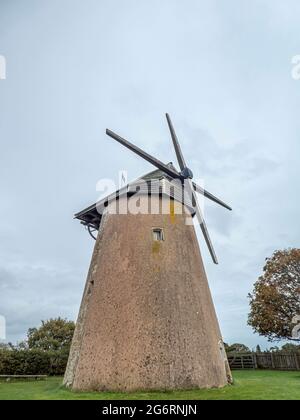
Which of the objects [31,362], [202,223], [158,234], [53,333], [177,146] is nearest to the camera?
[158,234]

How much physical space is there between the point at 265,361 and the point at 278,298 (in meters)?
4.92

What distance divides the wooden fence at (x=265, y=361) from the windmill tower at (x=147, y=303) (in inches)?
451

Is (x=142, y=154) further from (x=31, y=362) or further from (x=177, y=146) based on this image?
(x=31, y=362)

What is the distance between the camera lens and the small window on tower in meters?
13.0

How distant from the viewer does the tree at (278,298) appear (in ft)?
72.4

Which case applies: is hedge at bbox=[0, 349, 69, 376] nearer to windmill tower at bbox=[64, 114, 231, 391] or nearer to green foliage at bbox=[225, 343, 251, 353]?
windmill tower at bbox=[64, 114, 231, 391]

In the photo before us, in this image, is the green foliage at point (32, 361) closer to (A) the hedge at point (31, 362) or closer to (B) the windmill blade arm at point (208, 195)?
(A) the hedge at point (31, 362)

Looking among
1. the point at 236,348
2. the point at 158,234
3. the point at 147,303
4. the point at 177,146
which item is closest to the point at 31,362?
the point at 147,303

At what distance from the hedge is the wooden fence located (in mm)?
12231

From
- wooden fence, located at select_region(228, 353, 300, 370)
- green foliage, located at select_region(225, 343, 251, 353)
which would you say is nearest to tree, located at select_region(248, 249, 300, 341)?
wooden fence, located at select_region(228, 353, 300, 370)

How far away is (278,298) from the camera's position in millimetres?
22297
